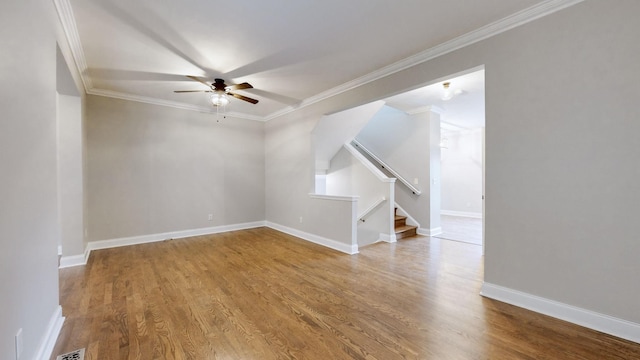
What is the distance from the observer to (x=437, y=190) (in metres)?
5.89

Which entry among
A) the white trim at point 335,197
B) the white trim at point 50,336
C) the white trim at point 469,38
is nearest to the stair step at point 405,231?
the white trim at point 335,197

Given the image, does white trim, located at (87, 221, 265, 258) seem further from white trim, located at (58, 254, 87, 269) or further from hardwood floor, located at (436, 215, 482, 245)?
hardwood floor, located at (436, 215, 482, 245)

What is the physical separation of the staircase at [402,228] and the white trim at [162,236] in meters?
3.26

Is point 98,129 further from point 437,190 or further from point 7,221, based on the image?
point 437,190

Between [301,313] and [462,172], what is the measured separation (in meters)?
8.14

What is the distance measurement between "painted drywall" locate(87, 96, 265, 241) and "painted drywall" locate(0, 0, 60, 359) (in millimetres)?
2818

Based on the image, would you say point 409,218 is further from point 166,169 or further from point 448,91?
point 166,169

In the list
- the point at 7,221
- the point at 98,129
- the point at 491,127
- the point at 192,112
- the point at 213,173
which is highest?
the point at 192,112

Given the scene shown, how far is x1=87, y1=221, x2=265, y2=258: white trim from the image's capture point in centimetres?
444

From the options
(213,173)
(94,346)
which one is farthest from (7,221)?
(213,173)

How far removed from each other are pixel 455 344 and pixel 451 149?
813 centimetres

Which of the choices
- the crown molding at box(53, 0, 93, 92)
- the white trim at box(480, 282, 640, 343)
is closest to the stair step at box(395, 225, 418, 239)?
the white trim at box(480, 282, 640, 343)

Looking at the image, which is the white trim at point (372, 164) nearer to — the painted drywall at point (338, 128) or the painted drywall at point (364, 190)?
the painted drywall at point (364, 190)

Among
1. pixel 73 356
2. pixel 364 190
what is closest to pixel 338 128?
pixel 364 190
